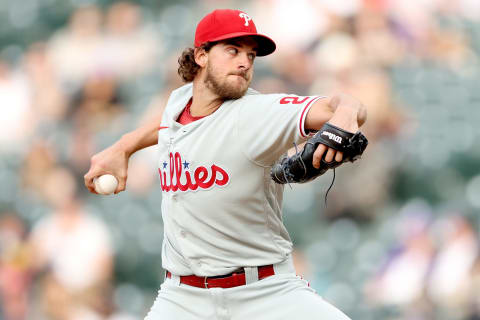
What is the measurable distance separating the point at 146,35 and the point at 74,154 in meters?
1.26

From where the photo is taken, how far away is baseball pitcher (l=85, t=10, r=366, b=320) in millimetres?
2662

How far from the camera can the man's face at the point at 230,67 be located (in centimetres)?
281

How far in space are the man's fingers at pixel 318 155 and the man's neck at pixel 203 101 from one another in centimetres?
73

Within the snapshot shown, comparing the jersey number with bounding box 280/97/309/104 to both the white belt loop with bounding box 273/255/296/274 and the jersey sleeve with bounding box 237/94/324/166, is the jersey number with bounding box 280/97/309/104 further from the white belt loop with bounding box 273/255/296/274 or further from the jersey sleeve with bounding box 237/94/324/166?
the white belt loop with bounding box 273/255/296/274

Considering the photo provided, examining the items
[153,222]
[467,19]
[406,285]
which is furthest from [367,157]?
[153,222]

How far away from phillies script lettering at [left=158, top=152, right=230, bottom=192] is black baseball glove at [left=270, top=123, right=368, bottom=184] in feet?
1.20

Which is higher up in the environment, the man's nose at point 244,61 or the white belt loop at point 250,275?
the man's nose at point 244,61

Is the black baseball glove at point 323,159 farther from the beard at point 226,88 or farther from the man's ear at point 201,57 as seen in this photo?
the man's ear at point 201,57

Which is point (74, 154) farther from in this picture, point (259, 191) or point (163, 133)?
point (259, 191)

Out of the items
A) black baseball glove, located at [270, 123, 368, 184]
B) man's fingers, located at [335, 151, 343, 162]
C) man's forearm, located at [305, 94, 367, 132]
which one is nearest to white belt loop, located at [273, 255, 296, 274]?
black baseball glove, located at [270, 123, 368, 184]

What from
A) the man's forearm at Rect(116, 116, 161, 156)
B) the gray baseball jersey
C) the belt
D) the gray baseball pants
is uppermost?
the man's forearm at Rect(116, 116, 161, 156)

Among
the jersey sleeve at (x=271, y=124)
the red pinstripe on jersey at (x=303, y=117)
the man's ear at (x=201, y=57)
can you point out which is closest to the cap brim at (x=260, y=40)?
the man's ear at (x=201, y=57)

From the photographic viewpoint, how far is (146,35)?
265 inches

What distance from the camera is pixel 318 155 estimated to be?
2225 mm
